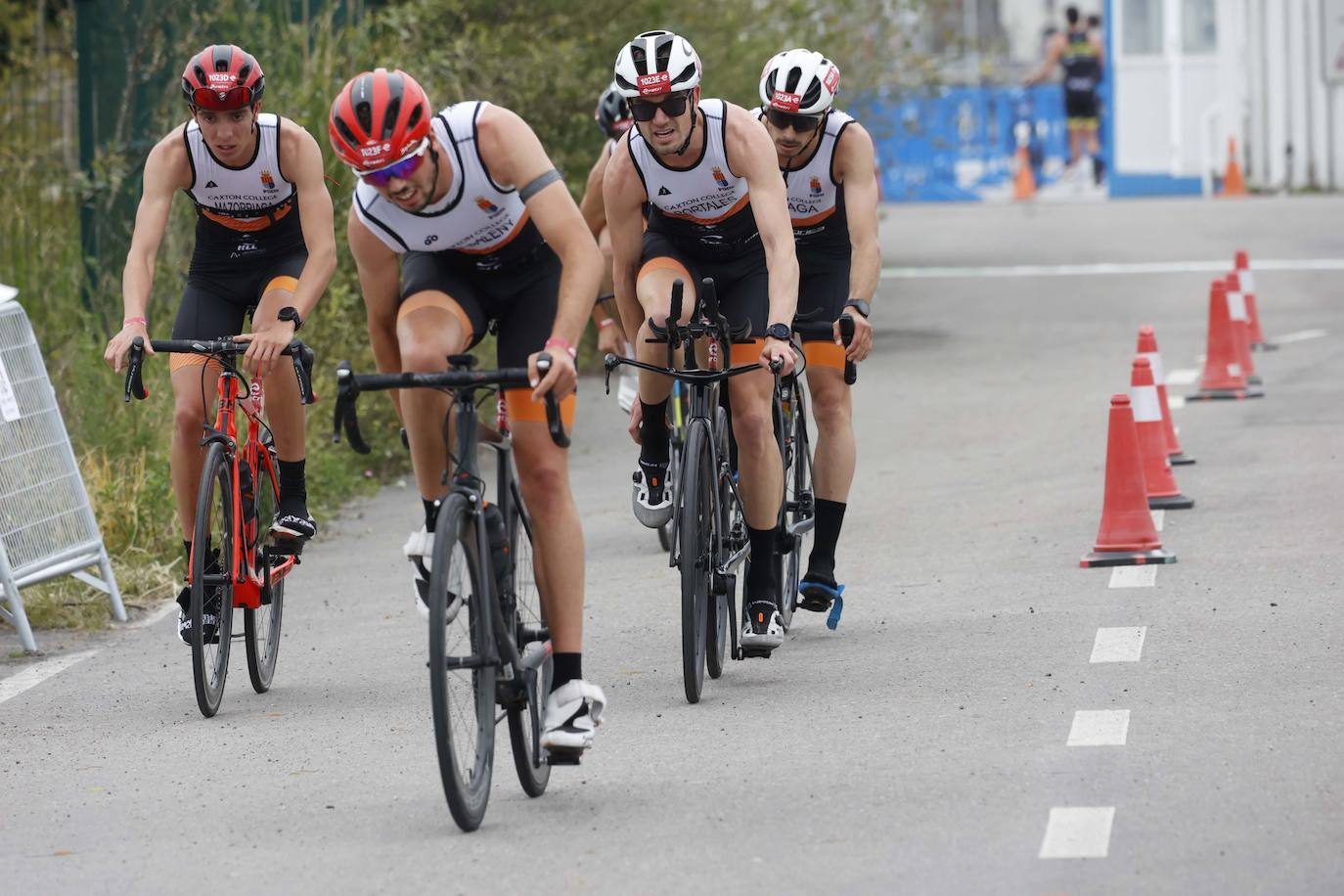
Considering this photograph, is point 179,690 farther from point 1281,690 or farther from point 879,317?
point 879,317

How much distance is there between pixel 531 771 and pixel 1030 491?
5764 millimetres

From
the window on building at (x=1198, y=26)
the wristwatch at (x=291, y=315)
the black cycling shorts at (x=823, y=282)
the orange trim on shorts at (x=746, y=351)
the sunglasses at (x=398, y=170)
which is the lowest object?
the orange trim on shorts at (x=746, y=351)

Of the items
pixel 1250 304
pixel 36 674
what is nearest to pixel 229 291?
pixel 36 674

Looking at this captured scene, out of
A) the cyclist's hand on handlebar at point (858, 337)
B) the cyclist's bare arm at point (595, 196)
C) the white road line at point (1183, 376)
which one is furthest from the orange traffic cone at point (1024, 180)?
the cyclist's hand on handlebar at point (858, 337)

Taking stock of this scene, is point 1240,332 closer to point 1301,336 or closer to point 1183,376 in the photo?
point 1183,376

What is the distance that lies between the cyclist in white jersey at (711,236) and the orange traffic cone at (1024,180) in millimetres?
A: 25165

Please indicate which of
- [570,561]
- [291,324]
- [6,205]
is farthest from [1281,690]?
[6,205]

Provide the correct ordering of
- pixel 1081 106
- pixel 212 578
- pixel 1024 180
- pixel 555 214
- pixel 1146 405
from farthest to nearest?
pixel 1081 106, pixel 1024 180, pixel 1146 405, pixel 212 578, pixel 555 214

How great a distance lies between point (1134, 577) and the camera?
8.70 metres

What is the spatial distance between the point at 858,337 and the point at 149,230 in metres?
2.41

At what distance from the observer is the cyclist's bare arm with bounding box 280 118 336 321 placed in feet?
24.3

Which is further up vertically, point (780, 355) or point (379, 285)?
point (379, 285)

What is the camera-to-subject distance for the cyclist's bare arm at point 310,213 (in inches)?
292

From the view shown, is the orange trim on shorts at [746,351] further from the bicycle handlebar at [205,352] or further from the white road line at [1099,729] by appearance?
the white road line at [1099,729]
